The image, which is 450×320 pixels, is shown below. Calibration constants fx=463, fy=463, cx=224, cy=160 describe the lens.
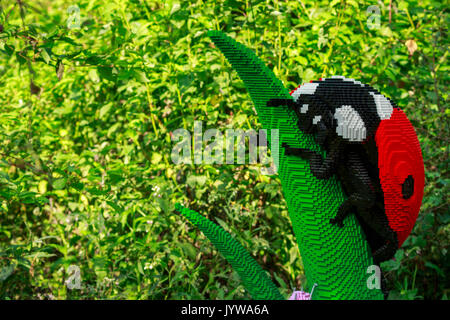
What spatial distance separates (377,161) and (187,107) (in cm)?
139

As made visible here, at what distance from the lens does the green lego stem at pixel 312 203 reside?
1.49m

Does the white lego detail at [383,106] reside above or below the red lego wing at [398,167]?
above

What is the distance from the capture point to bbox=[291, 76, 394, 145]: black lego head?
57.9 inches

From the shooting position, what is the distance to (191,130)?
2580 millimetres

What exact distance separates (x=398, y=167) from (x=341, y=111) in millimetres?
259

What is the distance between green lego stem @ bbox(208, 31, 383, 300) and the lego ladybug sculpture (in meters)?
0.03

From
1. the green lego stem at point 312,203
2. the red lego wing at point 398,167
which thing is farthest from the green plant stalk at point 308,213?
the red lego wing at point 398,167

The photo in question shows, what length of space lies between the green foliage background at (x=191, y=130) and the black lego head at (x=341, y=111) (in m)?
0.87

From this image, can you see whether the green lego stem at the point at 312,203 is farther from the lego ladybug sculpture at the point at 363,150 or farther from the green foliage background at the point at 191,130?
the green foliage background at the point at 191,130

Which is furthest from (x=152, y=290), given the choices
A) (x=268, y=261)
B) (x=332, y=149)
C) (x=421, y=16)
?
(x=421, y=16)

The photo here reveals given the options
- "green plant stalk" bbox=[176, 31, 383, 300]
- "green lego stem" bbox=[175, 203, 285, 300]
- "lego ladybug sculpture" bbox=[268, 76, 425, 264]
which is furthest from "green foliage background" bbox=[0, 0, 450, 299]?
"lego ladybug sculpture" bbox=[268, 76, 425, 264]

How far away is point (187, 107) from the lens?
8.73ft

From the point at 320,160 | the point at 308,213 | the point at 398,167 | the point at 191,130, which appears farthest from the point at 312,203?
the point at 191,130
